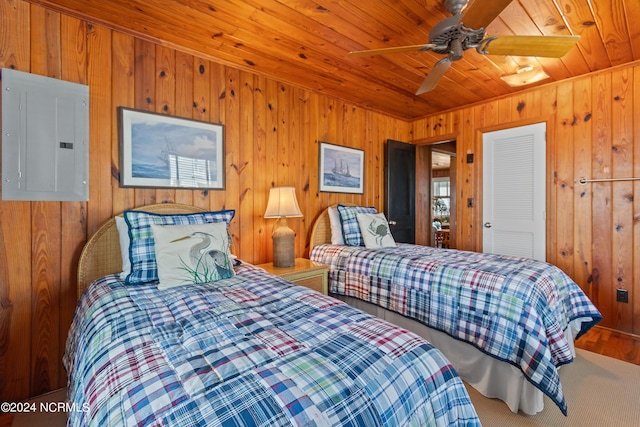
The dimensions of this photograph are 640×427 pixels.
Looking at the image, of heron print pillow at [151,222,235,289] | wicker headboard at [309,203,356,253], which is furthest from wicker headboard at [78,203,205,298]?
wicker headboard at [309,203,356,253]

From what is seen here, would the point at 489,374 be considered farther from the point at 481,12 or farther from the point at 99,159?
the point at 99,159

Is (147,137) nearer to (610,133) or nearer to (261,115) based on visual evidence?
(261,115)

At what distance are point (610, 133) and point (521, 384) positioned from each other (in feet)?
8.53

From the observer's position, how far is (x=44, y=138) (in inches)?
71.1

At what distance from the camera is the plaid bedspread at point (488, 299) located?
1.58 meters

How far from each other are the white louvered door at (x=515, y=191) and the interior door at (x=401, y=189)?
93 centimetres

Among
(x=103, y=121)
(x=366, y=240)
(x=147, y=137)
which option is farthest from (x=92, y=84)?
(x=366, y=240)

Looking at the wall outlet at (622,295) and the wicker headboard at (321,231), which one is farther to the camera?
the wicker headboard at (321,231)

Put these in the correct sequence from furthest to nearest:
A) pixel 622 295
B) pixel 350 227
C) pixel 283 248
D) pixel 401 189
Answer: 1. pixel 401 189
2. pixel 350 227
3. pixel 622 295
4. pixel 283 248

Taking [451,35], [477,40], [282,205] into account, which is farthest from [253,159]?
[477,40]

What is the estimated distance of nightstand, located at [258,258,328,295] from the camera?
94.7 inches

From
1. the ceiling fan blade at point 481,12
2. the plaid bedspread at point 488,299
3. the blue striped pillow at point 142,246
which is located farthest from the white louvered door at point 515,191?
the blue striped pillow at point 142,246

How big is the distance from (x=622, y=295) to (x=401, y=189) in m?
2.41

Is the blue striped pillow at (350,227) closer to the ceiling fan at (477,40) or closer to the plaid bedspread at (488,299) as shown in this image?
the plaid bedspread at (488,299)
